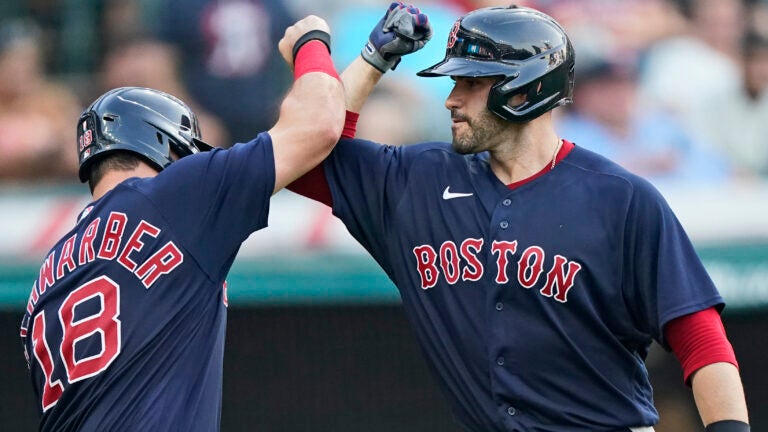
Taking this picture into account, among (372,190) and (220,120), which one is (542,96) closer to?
(372,190)

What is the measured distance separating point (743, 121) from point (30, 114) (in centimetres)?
437

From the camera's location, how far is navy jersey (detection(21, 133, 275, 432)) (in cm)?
324

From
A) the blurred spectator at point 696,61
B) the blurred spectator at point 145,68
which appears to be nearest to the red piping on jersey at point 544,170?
the blurred spectator at point 696,61

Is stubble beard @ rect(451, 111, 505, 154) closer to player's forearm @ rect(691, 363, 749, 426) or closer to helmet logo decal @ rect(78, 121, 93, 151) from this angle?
player's forearm @ rect(691, 363, 749, 426)

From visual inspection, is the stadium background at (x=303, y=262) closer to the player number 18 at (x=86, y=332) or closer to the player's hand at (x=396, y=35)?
the player's hand at (x=396, y=35)

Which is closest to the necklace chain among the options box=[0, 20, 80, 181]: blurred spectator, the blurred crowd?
the blurred crowd

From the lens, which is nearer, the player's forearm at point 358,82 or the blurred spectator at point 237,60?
the player's forearm at point 358,82

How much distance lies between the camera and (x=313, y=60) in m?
3.64

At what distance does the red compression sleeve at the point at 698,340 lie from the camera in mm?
3320

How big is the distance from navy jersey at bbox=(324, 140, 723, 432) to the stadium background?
3.07 metres

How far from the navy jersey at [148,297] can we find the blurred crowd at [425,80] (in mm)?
3582

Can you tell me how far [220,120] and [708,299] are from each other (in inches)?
164

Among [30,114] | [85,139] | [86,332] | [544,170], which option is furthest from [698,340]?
[30,114]

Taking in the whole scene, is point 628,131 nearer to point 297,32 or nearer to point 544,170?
point 544,170
